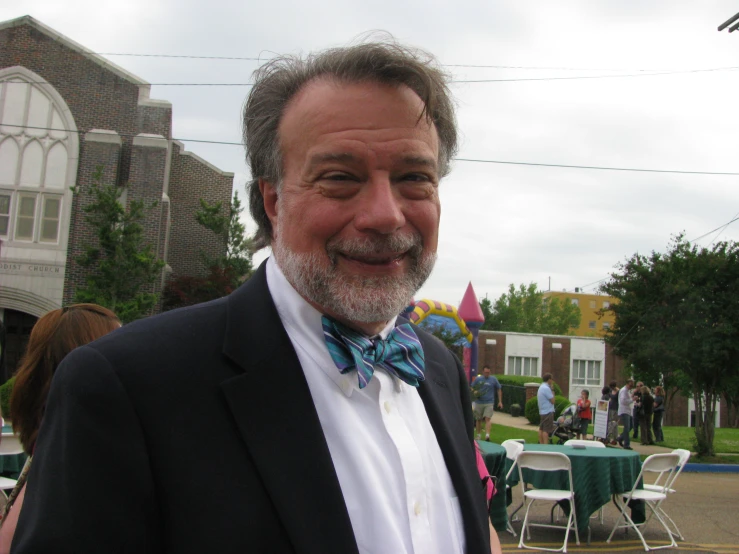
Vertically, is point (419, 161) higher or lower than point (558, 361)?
higher

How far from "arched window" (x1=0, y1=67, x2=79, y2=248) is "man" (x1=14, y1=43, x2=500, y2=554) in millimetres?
22128

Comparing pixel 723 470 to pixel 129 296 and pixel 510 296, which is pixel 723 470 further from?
pixel 510 296

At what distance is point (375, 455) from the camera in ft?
4.97

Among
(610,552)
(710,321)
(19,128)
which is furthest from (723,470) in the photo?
(19,128)

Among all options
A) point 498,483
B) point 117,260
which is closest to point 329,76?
point 498,483

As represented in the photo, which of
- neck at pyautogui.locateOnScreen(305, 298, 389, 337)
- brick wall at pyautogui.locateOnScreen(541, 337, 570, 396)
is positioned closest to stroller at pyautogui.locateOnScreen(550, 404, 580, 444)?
neck at pyautogui.locateOnScreen(305, 298, 389, 337)

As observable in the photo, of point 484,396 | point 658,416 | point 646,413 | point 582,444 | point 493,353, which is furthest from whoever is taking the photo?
point 493,353

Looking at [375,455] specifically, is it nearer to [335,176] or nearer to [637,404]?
[335,176]

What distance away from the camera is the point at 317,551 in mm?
1261

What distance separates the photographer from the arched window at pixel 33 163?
21.5 m

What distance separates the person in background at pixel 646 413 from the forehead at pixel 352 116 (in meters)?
18.6

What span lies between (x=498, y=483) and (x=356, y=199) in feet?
18.5

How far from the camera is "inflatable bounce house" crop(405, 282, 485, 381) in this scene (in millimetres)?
17438

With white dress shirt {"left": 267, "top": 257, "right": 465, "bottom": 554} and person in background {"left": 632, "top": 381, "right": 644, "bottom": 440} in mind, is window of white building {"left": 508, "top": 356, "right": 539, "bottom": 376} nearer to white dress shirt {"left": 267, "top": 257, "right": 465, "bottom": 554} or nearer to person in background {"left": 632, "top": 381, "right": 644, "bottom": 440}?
person in background {"left": 632, "top": 381, "right": 644, "bottom": 440}
